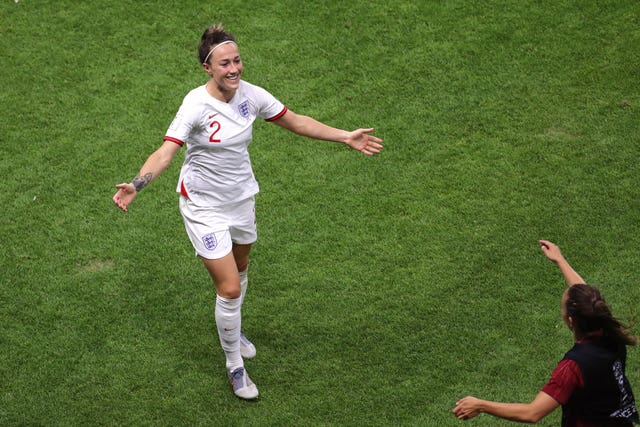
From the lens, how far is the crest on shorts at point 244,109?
6141 mm

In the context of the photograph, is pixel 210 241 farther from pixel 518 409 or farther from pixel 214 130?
A: pixel 518 409

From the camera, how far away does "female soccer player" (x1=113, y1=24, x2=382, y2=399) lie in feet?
19.4

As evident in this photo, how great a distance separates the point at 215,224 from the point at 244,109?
0.78m

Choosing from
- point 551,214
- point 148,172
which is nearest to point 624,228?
point 551,214

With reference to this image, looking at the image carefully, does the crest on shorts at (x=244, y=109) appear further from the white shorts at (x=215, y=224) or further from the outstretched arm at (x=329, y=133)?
the white shorts at (x=215, y=224)

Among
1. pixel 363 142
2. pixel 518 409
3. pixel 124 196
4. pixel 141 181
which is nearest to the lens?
pixel 518 409

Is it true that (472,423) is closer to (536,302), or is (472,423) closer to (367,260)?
(536,302)

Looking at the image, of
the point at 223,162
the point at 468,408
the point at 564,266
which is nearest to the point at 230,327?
the point at 223,162

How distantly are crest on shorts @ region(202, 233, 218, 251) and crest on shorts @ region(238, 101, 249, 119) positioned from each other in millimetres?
815

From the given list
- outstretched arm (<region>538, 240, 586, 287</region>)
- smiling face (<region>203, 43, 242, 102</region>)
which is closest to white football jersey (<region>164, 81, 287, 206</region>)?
smiling face (<region>203, 43, 242, 102</region>)

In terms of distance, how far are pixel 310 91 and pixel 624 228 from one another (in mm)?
3302

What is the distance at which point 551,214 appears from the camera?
771 centimetres

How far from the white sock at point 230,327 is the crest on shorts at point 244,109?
1229mm

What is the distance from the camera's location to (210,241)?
6.13 metres
